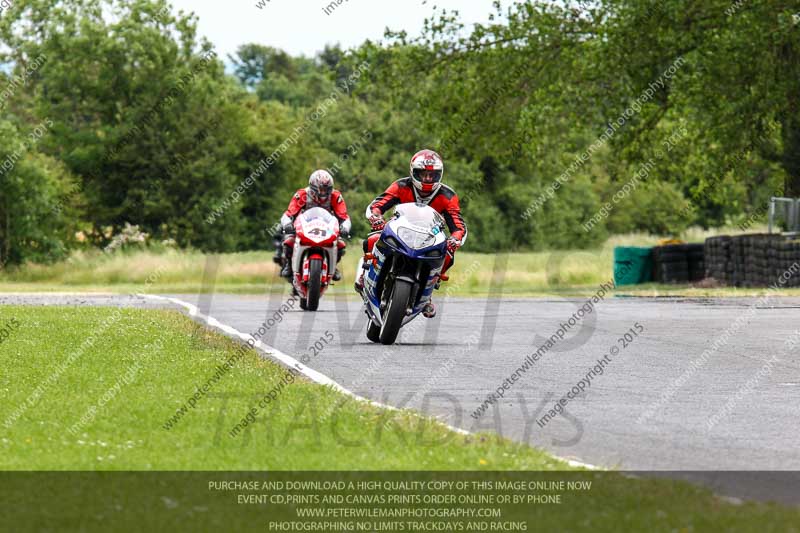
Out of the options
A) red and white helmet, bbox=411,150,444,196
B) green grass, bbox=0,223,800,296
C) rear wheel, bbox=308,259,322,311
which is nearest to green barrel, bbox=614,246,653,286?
green grass, bbox=0,223,800,296

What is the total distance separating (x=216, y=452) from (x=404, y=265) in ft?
24.3

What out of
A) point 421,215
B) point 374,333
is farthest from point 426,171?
point 374,333

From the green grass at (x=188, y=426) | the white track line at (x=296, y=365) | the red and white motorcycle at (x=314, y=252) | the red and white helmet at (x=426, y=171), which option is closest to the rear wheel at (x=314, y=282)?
the red and white motorcycle at (x=314, y=252)

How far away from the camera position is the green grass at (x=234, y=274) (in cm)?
3709

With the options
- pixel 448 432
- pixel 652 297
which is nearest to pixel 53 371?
pixel 448 432

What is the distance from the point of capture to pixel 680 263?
3412cm

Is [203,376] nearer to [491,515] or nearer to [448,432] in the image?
[448,432]

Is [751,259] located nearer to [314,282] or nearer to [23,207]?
[314,282]

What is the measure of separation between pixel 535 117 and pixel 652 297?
9.19 meters

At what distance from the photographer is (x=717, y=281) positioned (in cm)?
3219

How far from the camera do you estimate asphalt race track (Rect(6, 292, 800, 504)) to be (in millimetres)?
8102

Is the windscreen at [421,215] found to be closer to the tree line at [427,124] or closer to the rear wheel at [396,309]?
the rear wheel at [396,309]

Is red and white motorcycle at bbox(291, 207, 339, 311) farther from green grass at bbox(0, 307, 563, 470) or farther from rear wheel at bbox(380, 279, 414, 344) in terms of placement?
green grass at bbox(0, 307, 563, 470)

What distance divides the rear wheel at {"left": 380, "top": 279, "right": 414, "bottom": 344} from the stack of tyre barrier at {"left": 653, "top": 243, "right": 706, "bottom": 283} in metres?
19.9
